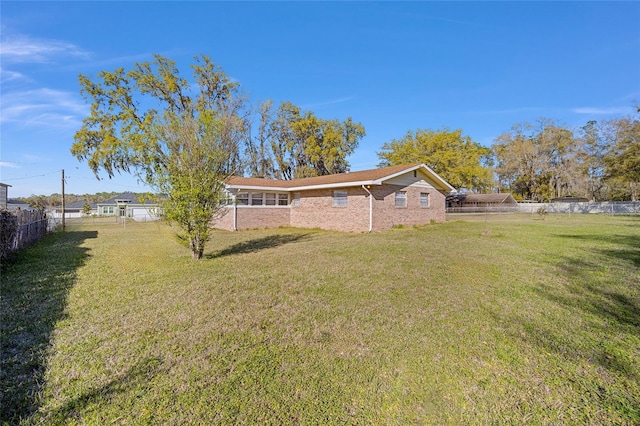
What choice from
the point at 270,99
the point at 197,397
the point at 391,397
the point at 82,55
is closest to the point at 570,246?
the point at 391,397

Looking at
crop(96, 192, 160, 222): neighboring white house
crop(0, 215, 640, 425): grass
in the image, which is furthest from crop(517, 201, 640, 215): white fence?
crop(96, 192, 160, 222): neighboring white house

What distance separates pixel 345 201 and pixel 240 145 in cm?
1115

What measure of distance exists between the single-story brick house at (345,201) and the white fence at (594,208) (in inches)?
1005

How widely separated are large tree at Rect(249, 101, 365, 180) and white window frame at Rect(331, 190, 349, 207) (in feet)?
59.3

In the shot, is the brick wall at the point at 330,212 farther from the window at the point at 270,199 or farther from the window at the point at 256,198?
the window at the point at 256,198

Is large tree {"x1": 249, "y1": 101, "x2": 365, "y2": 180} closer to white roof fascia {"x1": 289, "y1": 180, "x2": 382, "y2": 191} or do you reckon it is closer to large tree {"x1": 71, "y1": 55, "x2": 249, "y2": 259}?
large tree {"x1": 71, "y1": 55, "x2": 249, "y2": 259}

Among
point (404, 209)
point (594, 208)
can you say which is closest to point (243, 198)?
point (404, 209)

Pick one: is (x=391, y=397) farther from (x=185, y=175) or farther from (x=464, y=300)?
(x=185, y=175)

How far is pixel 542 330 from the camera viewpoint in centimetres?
369

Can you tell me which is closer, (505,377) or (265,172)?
(505,377)

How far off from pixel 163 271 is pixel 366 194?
9.99 metres

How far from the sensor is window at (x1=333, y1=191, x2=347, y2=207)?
1553 cm

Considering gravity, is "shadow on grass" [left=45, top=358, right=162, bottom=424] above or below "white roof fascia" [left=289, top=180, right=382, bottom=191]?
below

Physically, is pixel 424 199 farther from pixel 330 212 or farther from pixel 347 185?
pixel 330 212
